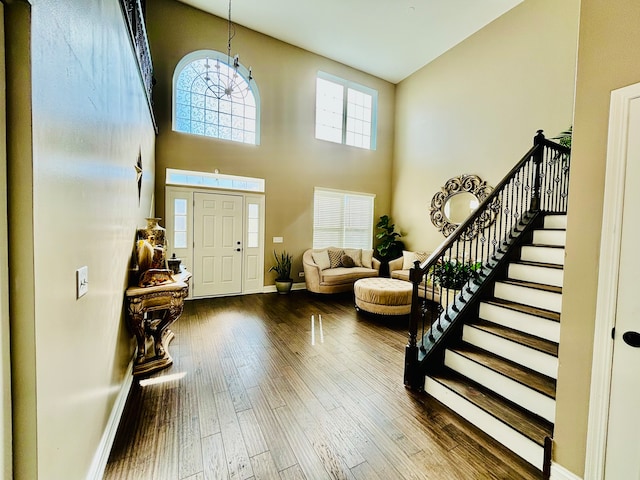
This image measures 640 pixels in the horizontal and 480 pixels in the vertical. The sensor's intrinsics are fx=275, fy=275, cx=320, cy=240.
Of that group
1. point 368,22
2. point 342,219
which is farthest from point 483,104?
point 342,219

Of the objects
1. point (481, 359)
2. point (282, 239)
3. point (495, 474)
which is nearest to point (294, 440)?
point (495, 474)

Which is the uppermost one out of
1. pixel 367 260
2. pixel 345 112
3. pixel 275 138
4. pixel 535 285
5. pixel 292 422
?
pixel 345 112

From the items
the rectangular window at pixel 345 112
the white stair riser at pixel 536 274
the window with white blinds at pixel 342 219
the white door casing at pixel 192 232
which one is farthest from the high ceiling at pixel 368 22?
the white stair riser at pixel 536 274

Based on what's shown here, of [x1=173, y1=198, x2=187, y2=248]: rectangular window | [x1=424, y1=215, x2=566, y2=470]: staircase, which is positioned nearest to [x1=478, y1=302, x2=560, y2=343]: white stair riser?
[x1=424, y1=215, x2=566, y2=470]: staircase

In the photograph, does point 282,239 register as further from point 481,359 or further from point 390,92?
point 390,92

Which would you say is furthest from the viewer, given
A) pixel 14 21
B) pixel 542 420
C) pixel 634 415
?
pixel 542 420

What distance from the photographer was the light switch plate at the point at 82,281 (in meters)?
1.23

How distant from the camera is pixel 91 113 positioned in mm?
1400

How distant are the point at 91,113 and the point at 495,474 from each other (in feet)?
9.68

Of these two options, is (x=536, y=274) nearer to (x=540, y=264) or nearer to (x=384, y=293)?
(x=540, y=264)

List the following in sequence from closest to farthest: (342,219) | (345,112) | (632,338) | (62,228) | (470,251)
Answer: (62,228) < (632,338) < (470,251) < (345,112) < (342,219)

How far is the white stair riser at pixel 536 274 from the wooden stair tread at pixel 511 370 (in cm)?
90

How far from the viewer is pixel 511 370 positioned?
6.63 ft

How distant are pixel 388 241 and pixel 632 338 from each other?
5609mm
